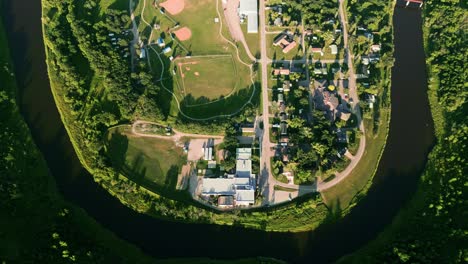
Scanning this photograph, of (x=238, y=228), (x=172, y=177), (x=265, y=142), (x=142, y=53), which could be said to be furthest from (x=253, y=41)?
(x=238, y=228)

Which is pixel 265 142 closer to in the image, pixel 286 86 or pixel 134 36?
pixel 286 86

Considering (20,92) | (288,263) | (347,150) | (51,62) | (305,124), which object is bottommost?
(288,263)

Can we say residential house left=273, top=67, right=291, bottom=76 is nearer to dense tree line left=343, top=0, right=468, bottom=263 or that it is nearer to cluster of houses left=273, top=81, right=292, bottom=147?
cluster of houses left=273, top=81, right=292, bottom=147

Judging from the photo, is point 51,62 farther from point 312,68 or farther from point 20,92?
point 312,68

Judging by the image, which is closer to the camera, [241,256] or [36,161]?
[241,256]

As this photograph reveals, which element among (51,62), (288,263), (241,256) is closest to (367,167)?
(288,263)

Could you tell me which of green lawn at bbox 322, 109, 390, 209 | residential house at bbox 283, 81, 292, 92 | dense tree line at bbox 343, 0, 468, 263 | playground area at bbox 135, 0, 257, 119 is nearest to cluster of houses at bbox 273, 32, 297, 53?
playground area at bbox 135, 0, 257, 119

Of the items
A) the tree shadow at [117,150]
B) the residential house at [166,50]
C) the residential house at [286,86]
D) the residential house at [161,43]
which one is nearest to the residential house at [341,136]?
the residential house at [286,86]
